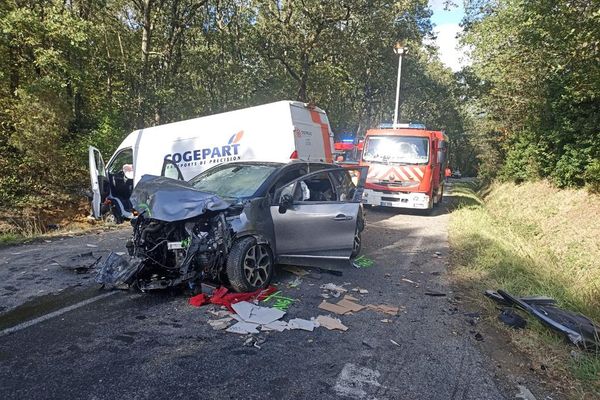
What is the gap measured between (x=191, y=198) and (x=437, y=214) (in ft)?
36.7

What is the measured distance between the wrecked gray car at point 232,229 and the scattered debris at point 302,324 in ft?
2.64

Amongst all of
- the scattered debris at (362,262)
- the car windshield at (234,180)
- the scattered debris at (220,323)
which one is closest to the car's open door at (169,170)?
the car windshield at (234,180)

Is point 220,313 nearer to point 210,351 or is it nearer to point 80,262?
point 210,351

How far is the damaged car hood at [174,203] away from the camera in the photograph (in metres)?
4.66

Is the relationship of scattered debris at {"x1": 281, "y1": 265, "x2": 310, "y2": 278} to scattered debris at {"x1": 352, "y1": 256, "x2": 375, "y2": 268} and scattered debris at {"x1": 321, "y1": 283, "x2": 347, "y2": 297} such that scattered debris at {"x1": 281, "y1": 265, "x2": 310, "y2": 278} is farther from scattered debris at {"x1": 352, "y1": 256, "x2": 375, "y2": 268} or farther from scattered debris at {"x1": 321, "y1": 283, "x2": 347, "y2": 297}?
scattered debris at {"x1": 352, "y1": 256, "x2": 375, "y2": 268}

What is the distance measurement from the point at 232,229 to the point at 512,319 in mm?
3219

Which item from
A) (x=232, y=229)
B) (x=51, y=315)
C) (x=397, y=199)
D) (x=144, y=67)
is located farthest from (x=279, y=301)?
(x=144, y=67)

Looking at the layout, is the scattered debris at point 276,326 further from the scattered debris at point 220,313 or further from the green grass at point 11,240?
the green grass at point 11,240

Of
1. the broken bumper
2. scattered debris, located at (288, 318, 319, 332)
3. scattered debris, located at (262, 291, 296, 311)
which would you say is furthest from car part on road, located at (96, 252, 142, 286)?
the broken bumper

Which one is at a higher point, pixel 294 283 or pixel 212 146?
pixel 212 146

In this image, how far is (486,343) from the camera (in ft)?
13.7

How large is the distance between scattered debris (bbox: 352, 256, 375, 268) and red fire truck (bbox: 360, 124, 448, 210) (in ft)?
19.5

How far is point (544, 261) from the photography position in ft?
23.9

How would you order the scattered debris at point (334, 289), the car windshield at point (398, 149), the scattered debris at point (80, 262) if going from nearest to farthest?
the scattered debris at point (334, 289) < the scattered debris at point (80, 262) < the car windshield at point (398, 149)
